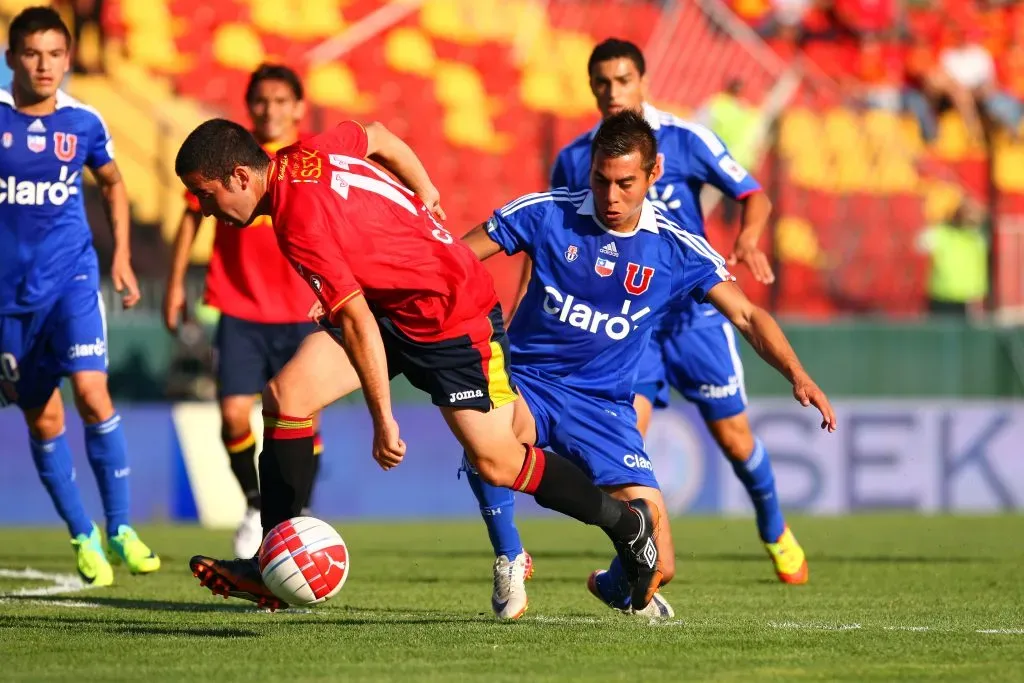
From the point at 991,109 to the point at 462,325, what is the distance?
16021 millimetres

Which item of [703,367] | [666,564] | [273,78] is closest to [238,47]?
[273,78]

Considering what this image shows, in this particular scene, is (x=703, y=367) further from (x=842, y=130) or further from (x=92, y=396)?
(x=842, y=130)

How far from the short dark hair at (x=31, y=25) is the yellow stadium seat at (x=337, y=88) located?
915 centimetres

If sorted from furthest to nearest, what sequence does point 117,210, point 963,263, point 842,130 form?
point 842,130 < point 963,263 < point 117,210

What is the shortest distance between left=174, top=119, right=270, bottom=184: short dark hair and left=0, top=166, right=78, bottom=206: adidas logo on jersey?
2581 mm

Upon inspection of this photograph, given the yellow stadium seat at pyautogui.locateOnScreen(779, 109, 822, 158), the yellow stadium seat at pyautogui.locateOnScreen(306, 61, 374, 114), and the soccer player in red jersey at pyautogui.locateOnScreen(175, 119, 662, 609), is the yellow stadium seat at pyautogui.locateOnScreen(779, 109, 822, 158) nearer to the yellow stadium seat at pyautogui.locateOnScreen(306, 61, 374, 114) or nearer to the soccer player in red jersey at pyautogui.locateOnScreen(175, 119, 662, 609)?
the yellow stadium seat at pyautogui.locateOnScreen(306, 61, 374, 114)

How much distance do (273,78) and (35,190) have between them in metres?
1.58

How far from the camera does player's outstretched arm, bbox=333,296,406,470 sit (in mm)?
5125

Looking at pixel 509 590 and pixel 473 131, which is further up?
pixel 473 131

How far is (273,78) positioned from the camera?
28.4 feet

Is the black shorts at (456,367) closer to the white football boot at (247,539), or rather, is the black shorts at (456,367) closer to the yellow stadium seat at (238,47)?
the white football boot at (247,539)

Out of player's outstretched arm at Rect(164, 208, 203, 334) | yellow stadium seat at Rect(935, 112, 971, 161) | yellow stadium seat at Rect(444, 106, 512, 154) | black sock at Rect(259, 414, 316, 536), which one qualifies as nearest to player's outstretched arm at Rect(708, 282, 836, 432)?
black sock at Rect(259, 414, 316, 536)

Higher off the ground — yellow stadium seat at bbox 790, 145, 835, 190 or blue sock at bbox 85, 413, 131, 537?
yellow stadium seat at bbox 790, 145, 835, 190

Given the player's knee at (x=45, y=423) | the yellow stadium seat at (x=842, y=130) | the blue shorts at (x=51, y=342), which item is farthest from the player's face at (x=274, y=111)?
the yellow stadium seat at (x=842, y=130)
